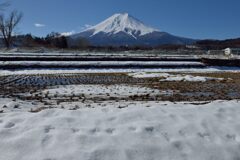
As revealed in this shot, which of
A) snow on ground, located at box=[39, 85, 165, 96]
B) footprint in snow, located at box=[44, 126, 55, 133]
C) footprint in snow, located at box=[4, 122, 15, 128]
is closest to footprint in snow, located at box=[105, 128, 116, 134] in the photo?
footprint in snow, located at box=[44, 126, 55, 133]

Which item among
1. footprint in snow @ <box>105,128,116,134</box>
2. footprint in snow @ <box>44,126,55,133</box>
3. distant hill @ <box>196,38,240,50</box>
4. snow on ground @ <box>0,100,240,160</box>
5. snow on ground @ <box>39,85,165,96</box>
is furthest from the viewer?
distant hill @ <box>196,38,240,50</box>

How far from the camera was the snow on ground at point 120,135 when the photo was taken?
15.8ft

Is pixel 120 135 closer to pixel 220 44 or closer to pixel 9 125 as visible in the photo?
pixel 9 125

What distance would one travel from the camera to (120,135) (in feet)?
17.4

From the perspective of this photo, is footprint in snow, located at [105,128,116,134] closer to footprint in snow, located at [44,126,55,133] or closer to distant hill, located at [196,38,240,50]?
footprint in snow, located at [44,126,55,133]

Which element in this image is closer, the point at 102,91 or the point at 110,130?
the point at 110,130

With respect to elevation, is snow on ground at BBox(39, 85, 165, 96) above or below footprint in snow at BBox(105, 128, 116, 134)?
below

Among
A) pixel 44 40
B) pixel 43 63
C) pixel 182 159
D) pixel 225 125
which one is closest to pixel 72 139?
pixel 182 159

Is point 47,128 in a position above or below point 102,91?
above

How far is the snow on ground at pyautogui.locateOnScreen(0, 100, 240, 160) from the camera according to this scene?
4820 millimetres

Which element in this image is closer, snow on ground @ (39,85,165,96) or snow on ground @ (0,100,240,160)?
snow on ground @ (0,100,240,160)

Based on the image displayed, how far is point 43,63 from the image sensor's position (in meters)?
26.2

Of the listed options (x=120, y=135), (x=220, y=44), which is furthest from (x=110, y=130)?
(x=220, y=44)

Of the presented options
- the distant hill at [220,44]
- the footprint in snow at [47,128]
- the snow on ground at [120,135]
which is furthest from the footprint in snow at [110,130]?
the distant hill at [220,44]
